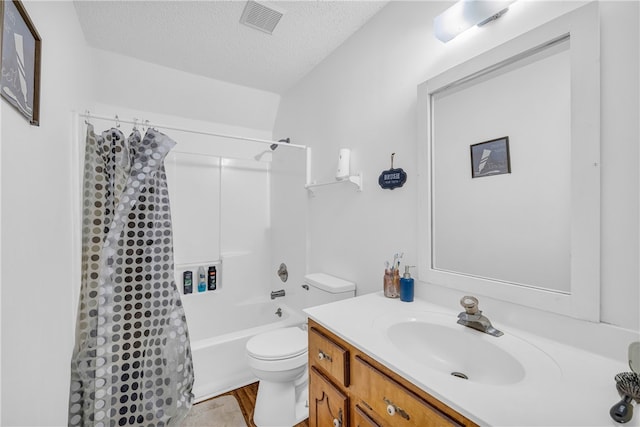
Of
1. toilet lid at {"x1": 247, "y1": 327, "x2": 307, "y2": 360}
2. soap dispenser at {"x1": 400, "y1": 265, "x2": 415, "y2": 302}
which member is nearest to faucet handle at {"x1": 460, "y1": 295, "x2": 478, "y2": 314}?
soap dispenser at {"x1": 400, "y1": 265, "x2": 415, "y2": 302}

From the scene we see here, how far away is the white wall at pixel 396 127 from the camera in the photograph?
771 millimetres

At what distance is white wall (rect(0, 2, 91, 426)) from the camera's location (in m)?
0.75

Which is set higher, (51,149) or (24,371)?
(51,149)

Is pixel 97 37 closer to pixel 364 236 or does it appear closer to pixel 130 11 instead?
pixel 130 11

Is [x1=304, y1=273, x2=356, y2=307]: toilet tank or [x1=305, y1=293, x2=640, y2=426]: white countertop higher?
[x1=305, y1=293, x2=640, y2=426]: white countertop

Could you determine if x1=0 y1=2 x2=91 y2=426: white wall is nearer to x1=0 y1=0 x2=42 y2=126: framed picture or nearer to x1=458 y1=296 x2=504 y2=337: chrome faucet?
x1=0 y1=0 x2=42 y2=126: framed picture

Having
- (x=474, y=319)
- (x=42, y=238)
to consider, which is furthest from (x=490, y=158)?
(x=42, y=238)

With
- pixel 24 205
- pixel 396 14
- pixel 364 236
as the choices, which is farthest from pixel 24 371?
pixel 396 14

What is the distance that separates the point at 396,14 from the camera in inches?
57.5

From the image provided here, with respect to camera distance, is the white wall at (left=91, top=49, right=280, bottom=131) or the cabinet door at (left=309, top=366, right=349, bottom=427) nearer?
the cabinet door at (left=309, top=366, right=349, bottom=427)

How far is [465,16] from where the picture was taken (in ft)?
3.58

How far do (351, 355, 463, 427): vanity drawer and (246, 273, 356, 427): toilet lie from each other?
727 mm

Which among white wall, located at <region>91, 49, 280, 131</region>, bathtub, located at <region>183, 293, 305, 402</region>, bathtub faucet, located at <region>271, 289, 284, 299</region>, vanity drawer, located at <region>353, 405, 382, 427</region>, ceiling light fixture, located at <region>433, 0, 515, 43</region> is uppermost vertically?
white wall, located at <region>91, 49, 280, 131</region>

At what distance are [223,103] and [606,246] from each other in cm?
265
